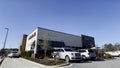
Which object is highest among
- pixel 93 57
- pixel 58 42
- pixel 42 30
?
pixel 42 30

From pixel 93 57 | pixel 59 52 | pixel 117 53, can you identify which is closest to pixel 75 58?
pixel 59 52

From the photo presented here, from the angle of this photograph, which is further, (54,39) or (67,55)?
(54,39)

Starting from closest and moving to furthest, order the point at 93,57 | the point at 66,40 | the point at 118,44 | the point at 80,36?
the point at 93,57, the point at 66,40, the point at 80,36, the point at 118,44

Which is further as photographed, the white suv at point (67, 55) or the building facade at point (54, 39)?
the building facade at point (54, 39)

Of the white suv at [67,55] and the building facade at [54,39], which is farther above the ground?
the building facade at [54,39]

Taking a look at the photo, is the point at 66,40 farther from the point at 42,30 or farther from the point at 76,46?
the point at 42,30

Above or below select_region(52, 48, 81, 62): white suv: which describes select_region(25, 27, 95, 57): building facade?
above

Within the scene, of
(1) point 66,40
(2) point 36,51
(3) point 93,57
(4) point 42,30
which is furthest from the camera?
(1) point 66,40

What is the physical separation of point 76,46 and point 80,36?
4266 mm

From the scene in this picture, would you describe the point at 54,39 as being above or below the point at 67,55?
above

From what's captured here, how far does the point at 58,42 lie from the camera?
3547 centimetres

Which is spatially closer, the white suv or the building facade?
the white suv

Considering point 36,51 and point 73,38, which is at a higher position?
point 73,38

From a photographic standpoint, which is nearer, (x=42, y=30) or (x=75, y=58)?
(x=75, y=58)
